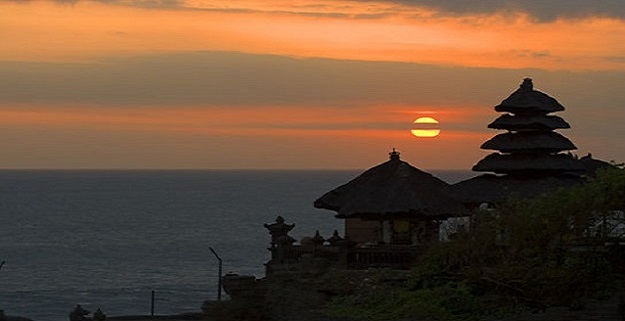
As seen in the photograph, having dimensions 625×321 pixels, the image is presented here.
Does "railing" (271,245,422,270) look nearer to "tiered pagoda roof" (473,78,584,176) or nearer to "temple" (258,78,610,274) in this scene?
"temple" (258,78,610,274)

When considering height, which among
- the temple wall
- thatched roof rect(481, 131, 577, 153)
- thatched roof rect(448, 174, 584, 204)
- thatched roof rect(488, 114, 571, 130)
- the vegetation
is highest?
thatched roof rect(488, 114, 571, 130)

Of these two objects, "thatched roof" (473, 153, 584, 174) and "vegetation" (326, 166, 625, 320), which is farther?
"thatched roof" (473, 153, 584, 174)

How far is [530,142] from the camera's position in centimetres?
4241

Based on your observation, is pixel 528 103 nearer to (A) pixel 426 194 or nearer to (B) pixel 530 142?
(B) pixel 530 142

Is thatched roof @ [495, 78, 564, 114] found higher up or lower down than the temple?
higher up

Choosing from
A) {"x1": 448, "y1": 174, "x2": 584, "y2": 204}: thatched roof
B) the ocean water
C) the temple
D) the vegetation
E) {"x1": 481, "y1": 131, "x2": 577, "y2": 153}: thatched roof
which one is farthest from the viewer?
the ocean water

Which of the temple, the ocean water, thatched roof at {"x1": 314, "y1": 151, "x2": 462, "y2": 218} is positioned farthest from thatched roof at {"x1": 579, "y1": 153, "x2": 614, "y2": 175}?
the ocean water

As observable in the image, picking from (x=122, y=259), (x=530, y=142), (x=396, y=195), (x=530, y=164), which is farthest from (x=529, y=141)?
(x=122, y=259)

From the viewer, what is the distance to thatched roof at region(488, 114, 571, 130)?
42719mm

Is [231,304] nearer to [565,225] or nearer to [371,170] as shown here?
[371,170]

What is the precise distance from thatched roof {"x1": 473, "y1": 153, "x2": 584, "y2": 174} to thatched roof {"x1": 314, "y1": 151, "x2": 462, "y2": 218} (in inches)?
109

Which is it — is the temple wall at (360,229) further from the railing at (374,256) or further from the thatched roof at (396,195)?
the railing at (374,256)

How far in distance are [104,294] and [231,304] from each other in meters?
56.0

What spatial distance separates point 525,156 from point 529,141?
1.79 ft
